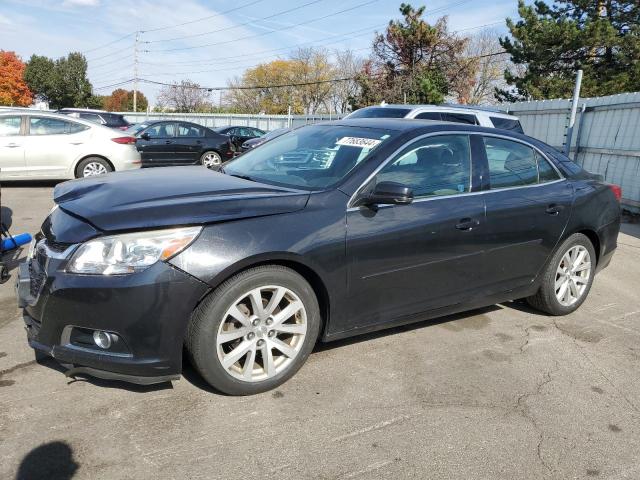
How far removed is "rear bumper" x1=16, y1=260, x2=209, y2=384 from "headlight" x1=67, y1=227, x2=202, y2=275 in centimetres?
4

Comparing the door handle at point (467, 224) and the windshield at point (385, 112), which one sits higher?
the windshield at point (385, 112)

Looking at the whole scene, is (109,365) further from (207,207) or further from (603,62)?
(603,62)

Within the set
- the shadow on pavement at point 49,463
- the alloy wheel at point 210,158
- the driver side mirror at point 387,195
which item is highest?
the driver side mirror at point 387,195

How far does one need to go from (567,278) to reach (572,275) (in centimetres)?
7

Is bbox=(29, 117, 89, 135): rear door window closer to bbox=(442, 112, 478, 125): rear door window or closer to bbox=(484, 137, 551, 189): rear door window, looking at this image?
bbox=(442, 112, 478, 125): rear door window

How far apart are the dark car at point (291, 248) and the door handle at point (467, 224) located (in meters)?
0.01

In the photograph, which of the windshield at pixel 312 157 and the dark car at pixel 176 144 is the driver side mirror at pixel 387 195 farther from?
the dark car at pixel 176 144

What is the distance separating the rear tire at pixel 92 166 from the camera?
1017 centimetres

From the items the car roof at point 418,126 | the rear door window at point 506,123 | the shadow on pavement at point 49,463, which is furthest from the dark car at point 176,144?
the shadow on pavement at point 49,463

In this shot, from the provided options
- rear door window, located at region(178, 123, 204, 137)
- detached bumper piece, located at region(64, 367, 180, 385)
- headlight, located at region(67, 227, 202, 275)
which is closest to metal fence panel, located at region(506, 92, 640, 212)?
rear door window, located at region(178, 123, 204, 137)

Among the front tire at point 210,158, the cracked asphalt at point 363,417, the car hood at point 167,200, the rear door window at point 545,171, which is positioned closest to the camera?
the cracked asphalt at point 363,417

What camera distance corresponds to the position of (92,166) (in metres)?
10.3

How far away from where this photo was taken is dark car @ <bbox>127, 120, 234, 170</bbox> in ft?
46.5

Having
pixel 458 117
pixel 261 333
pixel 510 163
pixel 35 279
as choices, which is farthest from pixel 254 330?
pixel 458 117
